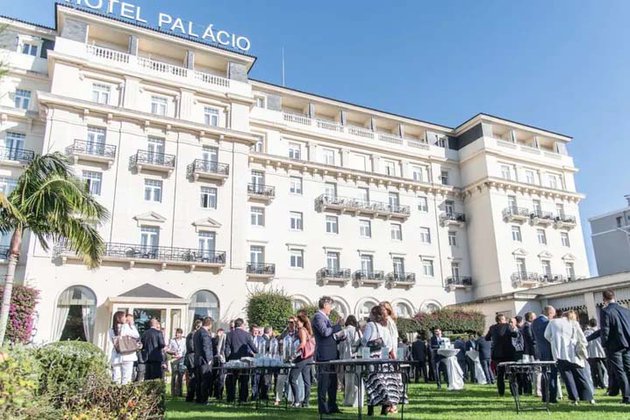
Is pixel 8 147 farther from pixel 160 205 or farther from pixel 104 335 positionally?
pixel 104 335

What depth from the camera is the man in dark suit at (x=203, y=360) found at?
10398 mm

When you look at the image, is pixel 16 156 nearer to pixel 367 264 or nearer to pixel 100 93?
pixel 100 93

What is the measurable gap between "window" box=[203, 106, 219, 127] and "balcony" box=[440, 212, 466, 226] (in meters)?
17.9

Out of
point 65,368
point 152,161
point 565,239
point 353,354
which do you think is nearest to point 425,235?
point 565,239

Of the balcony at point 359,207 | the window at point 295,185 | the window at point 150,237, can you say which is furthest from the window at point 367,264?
the window at point 150,237

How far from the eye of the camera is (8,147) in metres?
24.5

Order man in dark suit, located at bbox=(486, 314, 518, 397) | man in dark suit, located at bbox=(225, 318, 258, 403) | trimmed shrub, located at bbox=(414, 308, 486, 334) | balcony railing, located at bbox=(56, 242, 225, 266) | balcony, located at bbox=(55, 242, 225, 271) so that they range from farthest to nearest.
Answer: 1. trimmed shrub, located at bbox=(414, 308, 486, 334)
2. balcony railing, located at bbox=(56, 242, 225, 266)
3. balcony, located at bbox=(55, 242, 225, 271)
4. man in dark suit, located at bbox=(486, 314, 518, 397)
5. man in dark suit, located at bbox=(225, 318, 258, 403)

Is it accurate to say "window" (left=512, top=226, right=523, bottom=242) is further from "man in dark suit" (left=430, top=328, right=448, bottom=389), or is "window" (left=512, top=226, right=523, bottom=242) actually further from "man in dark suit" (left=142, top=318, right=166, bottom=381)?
"man in dark suit" (left=142, top=318, right=166, bottom=381)

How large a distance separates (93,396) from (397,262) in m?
28.9

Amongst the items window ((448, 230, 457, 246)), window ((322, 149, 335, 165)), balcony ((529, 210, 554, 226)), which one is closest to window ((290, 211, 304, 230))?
window ((322, 149, 335, 165))

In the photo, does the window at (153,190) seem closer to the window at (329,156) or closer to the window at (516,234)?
the window at (329,156)

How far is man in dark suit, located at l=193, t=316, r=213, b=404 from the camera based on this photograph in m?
10.4

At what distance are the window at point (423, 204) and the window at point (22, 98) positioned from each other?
82.9 ft

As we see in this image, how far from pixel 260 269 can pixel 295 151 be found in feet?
28.3
